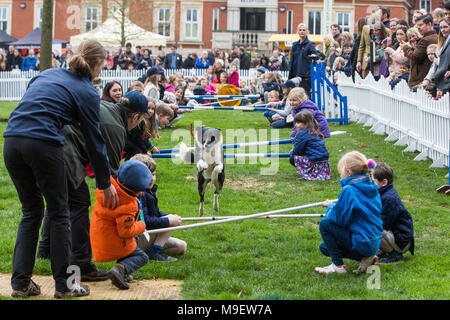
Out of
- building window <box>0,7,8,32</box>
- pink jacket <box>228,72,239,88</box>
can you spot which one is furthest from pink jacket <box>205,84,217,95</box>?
building window <box>0,7,8,32</box>

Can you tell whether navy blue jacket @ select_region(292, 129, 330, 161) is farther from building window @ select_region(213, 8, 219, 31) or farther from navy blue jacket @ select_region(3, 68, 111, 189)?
building window @ select_region(213, 8, 219, 31)

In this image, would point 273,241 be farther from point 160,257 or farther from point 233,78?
point 233,78

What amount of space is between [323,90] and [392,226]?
1232cm

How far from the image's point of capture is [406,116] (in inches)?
542

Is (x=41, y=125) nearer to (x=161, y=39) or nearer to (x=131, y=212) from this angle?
(x=131, y=212)

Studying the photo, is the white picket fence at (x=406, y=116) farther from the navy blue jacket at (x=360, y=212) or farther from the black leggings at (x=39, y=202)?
the black leggings at (x=39, y=202)

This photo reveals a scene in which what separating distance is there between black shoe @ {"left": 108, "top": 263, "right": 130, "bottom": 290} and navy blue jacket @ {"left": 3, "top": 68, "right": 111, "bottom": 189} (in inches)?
29.8

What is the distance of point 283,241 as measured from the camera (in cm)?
729

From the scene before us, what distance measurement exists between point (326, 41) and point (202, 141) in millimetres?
14615

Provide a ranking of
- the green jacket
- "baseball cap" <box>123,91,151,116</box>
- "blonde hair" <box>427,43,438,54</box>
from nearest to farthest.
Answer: the green jacket → "baseball cap" <box>123,91,151,116</box> → "blonde hair" <box>427,43,438,54</box>

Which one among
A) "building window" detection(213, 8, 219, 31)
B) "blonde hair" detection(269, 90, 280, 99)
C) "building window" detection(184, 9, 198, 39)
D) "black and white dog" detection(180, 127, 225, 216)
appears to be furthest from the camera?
"building window" detection(213, 8, 219, 31)

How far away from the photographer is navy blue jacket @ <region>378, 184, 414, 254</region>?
21.0 ft

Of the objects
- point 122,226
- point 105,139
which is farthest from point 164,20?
point 122,226

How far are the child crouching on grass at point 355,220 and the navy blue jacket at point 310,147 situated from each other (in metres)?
4.68
